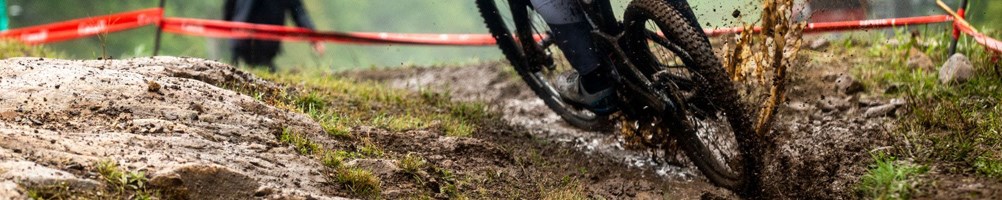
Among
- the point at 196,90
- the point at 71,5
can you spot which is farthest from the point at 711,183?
the point at 71,5

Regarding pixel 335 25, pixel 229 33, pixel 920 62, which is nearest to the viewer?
pixel 920 62

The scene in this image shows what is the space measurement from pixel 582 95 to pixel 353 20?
40.9 metres

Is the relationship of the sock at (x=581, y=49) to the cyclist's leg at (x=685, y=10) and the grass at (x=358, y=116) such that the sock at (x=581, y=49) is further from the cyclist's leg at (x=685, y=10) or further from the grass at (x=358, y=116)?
the grass at (x=358, y=116)

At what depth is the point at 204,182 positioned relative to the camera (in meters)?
3.93

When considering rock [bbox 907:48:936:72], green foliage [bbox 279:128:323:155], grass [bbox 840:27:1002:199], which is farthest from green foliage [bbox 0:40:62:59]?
rock [bbox 907:48:936:72]

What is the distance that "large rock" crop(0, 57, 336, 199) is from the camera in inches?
155

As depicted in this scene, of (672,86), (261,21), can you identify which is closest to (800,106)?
(672,86)

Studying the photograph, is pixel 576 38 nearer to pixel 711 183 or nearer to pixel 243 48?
pixel 711 183

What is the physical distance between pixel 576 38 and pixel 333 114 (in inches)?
50.2

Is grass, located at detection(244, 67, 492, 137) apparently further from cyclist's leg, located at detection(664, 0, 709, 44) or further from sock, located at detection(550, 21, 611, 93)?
cyclist's leg, located at detection(664, 0, 709, 44)

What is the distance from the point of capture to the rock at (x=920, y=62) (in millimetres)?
6918

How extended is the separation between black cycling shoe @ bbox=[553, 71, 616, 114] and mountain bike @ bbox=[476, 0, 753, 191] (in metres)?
0.05

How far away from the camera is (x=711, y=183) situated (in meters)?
5.39

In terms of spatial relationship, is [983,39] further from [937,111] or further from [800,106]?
[937,111]
